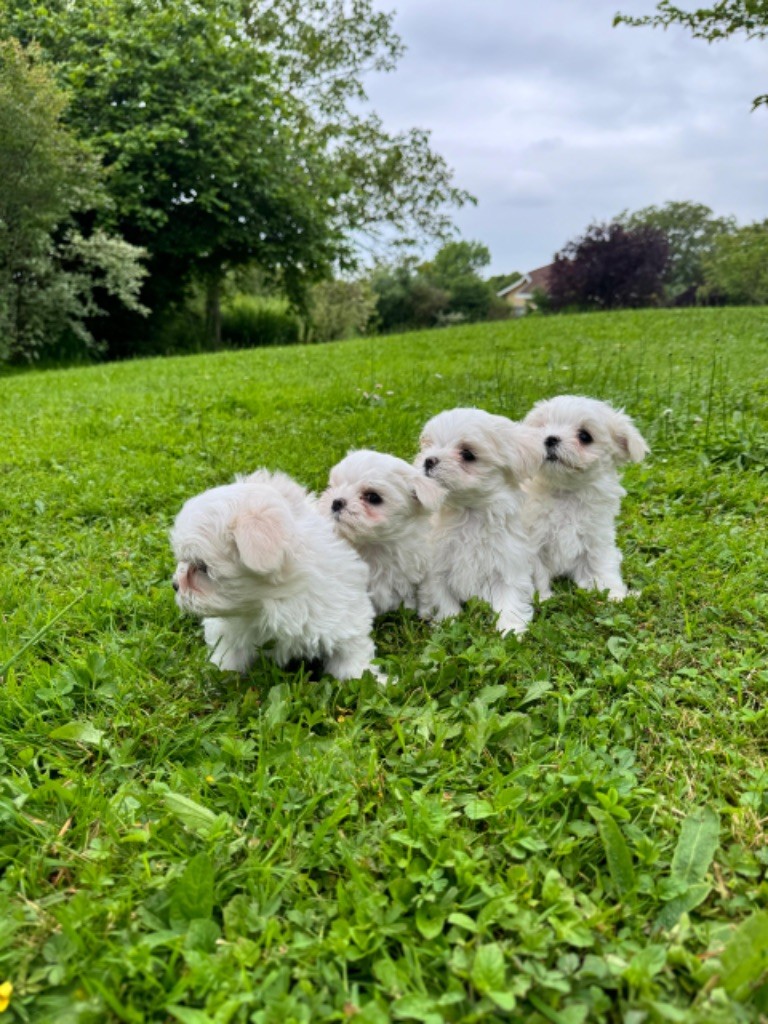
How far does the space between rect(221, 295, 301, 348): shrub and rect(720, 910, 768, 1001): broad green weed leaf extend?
73.9 feet

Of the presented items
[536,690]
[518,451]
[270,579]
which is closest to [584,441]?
[518,451]

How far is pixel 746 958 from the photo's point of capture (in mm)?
1589

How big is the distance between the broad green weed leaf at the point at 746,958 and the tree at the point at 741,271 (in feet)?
107

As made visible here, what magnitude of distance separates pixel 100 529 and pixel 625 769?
150 inches

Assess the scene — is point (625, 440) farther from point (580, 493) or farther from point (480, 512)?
point (480, 512)

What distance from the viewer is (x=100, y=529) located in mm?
4742

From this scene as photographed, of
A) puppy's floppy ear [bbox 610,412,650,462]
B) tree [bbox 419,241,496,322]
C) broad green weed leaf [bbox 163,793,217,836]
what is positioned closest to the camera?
broad green weed leaf [bbox 163,793,217,836]

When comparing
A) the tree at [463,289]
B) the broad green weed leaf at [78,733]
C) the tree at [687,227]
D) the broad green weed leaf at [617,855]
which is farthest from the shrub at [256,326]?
the tree at [687,227]

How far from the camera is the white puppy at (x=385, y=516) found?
3328 millimetres

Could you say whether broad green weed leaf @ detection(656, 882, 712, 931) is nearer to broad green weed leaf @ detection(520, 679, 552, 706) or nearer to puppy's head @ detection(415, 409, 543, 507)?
broad green weed leaf @ detection(520, 679, 552, 706)

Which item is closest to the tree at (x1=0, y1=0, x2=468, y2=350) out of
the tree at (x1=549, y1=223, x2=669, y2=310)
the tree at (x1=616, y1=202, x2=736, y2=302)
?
the tree at (x1=549, y1=223, x2=669, y2=310)

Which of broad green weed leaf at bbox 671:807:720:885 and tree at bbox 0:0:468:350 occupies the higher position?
tree at bbox 0:0:468:350

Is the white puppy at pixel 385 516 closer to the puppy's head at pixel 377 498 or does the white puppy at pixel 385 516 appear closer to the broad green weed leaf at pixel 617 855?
the puppy's head at pixel 377 498

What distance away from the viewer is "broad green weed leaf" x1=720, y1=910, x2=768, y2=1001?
61.3 inches
